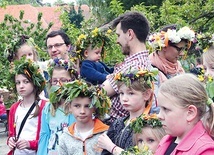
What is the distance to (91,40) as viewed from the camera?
17.5ft

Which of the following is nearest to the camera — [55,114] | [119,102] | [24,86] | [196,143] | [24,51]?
[196,143]

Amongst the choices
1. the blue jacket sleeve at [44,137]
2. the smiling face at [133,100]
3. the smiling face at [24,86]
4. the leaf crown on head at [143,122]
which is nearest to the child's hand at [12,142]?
the blue jacket sleeve at [44,137]

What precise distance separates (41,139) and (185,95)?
2.49 metres

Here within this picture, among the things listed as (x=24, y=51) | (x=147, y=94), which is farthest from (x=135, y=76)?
(x=24, y=51)

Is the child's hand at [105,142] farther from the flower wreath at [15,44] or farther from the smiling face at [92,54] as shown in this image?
the flower wreath at [15,44]

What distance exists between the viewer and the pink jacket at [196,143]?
2967 mm

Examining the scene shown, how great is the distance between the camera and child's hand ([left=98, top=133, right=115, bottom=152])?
4.17 metres

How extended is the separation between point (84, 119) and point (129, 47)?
82 centimetres

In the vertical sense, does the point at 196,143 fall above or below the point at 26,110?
above

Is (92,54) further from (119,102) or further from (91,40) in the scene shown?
(119,102)

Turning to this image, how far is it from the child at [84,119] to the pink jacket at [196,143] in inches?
64.4

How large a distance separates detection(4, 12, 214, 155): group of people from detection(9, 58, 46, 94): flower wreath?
1 cm

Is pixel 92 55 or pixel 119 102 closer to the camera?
pixel 119 102

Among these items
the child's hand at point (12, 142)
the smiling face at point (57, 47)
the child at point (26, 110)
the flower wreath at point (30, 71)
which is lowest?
the child's hand at point (12, 142)
